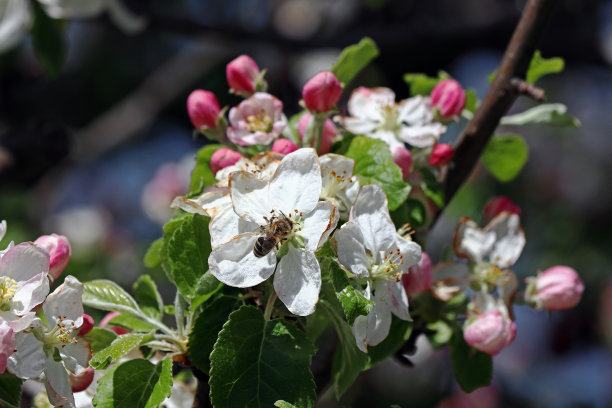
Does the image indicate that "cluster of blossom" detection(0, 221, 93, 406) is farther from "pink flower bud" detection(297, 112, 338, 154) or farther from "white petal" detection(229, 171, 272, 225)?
"pink flower bud" detection(297, 112, 338, 154)

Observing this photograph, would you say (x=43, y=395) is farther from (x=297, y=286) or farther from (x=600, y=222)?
(x=600, y=222)

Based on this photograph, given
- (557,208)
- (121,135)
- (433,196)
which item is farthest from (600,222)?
(433,196)

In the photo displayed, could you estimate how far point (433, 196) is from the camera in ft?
3.77

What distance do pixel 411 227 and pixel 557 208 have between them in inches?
127

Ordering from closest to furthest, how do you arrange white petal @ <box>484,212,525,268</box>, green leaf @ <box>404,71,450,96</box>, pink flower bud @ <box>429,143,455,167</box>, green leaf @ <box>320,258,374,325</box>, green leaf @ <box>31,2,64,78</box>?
green leaf @ <box>320,258,374,325</box> → pink flower bud @ <box>429,143,455,167</box> → white petal @ <box>484,212,525,268</box> → green leaf @ <box>404,71,450,96</box> → green leaf @ <box>31,2,64,78</box>

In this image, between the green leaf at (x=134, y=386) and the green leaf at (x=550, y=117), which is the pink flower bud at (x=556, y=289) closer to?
the green leaf at (x=550, y=117)

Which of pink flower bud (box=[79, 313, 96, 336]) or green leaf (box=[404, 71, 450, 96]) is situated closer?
pink flower bud (box=[79, 313, 96, 336])

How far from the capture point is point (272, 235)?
90cm

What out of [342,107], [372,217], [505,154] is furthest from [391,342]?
[342,107]

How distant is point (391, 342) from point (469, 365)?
0.75 feet

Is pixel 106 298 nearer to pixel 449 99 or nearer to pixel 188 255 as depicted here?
pixel 188 255

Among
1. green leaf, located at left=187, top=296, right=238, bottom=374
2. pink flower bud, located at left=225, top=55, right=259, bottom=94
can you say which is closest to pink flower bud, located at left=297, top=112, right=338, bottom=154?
pink flower bud, located at left=225, top=55, right=259, bottom=94

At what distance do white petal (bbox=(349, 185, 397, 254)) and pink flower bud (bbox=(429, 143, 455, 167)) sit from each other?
253mm

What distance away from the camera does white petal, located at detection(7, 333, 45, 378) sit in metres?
0.85
